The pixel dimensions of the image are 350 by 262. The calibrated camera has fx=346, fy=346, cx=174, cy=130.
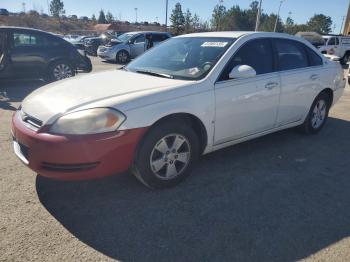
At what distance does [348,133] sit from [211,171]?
313 centimetres

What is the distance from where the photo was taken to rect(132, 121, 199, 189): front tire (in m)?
3.32

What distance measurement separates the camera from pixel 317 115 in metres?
5.60

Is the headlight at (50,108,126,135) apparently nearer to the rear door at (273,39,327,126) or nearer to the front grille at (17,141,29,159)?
the front grille at (17,141,29,159)

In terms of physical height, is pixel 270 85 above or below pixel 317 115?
above

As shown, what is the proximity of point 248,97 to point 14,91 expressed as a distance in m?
6.81

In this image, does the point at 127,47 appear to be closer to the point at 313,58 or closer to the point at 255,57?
the point at 313,58

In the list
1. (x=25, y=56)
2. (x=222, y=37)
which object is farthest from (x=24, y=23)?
(x=222, y=37)

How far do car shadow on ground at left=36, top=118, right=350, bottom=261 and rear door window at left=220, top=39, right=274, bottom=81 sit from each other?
117 cm

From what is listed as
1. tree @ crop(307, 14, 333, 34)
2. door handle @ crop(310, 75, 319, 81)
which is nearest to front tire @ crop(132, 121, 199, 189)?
door handle @ crop(310, 75, 319, 81)

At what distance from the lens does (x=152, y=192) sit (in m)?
3.54

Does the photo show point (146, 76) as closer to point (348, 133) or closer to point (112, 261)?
point (112, 261)

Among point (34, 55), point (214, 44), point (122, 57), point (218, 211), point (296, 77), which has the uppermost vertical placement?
point (214, 44)

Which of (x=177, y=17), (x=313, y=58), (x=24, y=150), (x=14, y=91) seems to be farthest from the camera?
(x=177, y=17)

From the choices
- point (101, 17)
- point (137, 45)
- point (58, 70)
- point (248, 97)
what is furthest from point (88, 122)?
point (101, 17)
